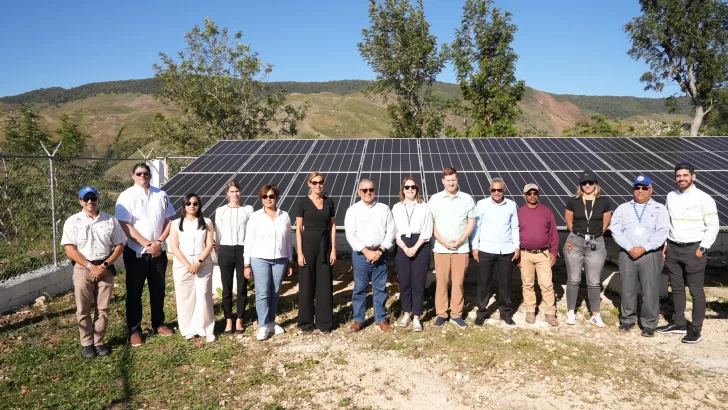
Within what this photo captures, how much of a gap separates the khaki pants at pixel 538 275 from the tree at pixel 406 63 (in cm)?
2016

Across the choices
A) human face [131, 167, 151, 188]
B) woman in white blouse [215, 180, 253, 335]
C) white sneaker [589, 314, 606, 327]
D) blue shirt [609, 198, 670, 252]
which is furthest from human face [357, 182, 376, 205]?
white sneaker [589, 314, 606, 327]

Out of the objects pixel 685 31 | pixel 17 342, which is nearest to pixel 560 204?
pixel 17 342

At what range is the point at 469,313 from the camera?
7.14m

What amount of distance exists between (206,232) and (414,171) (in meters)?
4.36

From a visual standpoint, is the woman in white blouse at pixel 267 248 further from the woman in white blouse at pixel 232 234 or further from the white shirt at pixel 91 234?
the white shirt at pixel 91 234

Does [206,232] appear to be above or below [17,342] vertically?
above

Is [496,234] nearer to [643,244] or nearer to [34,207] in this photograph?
[643,244]

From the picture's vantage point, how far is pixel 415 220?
6.10 metres

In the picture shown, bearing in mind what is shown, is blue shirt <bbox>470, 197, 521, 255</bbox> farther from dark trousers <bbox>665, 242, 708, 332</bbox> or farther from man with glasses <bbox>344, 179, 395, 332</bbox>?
dark trousers <bbox>665, 242, 708, 332</bbox>

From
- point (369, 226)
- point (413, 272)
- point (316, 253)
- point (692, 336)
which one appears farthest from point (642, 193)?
point (316, 253)

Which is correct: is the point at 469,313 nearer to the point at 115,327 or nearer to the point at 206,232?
the point at 206,232

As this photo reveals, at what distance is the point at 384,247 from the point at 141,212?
A: 3.17 metres

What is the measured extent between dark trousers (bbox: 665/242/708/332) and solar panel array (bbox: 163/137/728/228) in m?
1.45

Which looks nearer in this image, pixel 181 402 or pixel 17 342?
pixel 181 402
